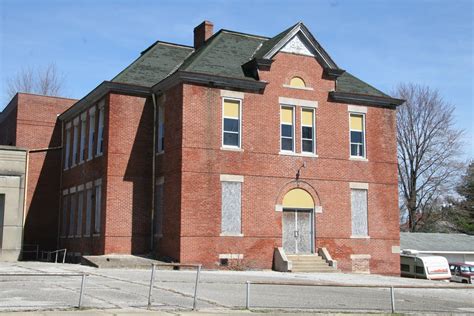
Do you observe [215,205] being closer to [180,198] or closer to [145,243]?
[180,198]

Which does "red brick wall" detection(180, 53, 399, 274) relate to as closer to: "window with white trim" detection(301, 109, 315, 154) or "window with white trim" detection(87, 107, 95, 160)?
"window with white trim" detection(301, 109, 315, 154)

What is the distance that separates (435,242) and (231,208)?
27211 millimetres

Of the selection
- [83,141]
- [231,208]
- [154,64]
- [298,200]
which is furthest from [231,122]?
[83,141]

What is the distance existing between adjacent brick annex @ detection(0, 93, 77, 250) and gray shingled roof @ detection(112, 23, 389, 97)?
8481 mm

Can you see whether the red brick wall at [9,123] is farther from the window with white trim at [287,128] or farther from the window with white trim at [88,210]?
the window with white trim at [287,128]

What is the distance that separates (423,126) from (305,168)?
3263 cm

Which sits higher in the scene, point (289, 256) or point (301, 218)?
point (301, 218)

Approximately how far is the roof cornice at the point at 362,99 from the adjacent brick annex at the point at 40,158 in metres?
18.3

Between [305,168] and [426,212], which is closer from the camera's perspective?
[305,168]

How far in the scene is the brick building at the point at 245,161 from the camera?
91.6ft

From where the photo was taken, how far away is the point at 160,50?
35156 mm

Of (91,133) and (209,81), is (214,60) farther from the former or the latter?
(91,133)

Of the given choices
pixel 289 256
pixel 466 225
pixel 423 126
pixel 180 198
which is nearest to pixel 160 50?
pixel 180 198

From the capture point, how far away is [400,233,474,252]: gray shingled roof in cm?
4756
